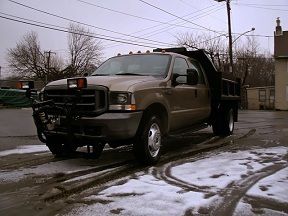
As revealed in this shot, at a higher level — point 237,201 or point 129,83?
point 129,83

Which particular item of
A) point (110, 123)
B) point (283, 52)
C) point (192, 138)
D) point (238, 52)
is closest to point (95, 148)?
point (110, 123)

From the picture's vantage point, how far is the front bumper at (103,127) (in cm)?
631

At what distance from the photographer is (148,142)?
6.90 m

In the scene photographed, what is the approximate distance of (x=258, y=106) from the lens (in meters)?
45.1

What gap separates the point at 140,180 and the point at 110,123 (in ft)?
3.25

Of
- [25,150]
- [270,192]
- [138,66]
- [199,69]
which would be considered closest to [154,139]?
[138,66]

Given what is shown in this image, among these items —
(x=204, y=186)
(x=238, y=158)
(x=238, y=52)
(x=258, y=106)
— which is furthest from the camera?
(x=238, y=52)

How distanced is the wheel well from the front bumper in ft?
1.15

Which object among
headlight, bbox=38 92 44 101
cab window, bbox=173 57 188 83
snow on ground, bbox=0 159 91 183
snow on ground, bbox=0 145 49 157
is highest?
cab window, bbox=173 57 188 83

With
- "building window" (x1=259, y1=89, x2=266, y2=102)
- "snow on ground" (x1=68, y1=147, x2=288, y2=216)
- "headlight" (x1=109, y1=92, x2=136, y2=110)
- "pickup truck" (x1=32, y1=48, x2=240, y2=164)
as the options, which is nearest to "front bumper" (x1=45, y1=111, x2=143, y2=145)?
"pickup truck" (x1=32, y1=48, x2=240, y2=164)

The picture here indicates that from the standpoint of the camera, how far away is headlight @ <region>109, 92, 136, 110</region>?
646cm

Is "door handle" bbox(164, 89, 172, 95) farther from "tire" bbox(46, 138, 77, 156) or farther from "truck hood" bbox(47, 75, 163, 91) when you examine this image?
"tire" bbox(46, 138, 77, 156)

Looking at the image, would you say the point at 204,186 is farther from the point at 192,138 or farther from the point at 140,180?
the point at 192,138

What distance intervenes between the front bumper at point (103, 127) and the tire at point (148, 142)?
227 mm
